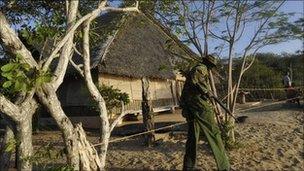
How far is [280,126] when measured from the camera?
13500 mm

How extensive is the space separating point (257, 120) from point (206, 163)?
6298 mm

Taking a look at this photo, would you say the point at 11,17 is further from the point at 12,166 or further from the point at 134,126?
the point at 134,126

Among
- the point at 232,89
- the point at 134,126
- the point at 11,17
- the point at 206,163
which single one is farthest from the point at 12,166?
the point at 134,126

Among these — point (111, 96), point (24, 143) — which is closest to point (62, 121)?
point (24, 143)

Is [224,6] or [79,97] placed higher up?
[224,6]

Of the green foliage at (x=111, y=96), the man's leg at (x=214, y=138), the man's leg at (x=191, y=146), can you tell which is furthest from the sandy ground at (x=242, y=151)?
the man's leg at (x=214, y=138)

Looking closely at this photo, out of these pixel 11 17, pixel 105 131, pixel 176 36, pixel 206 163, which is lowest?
pixel 206 163

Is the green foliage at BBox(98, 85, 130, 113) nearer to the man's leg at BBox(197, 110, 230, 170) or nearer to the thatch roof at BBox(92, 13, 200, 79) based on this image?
the thatch roof at BBox(92, 13, 200, 79)

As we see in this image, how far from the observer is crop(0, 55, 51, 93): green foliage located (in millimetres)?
4709

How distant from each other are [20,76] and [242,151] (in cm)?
621

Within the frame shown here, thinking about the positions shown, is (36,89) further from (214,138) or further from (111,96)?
(111,96)

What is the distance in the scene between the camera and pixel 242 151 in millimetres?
10016

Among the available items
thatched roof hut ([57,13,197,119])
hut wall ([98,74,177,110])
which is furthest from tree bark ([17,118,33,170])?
hut wall ([98,74,177,110])

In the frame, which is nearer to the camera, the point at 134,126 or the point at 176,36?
the point at 176,36
